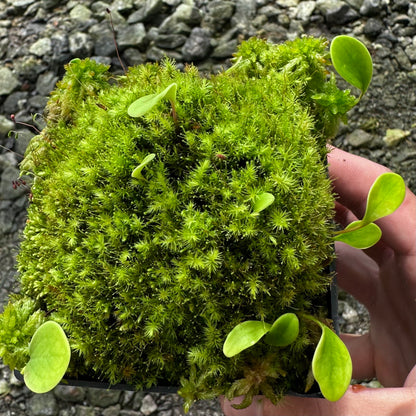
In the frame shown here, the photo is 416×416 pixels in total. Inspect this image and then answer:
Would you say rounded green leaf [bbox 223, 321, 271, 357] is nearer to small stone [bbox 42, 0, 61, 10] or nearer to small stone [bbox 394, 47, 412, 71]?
small stone [bbox 394, 47, 412, 71]

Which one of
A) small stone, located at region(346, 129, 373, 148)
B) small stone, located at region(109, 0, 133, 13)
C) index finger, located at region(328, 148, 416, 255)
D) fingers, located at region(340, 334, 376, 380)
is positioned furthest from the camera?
small stone, located at region(109, 0, 133, 13)

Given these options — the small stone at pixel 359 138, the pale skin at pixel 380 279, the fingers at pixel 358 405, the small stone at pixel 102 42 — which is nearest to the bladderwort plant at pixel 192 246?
the fingers at pixel 358 405

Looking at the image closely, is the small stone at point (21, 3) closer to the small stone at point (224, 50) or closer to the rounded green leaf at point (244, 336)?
the small stone at point (224, 50)

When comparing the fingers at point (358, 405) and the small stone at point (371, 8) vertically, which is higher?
the small stone at point (371, 8)

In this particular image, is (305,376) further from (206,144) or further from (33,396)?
(33,396)

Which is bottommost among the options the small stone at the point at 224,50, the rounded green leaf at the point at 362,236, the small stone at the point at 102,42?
the small stone at the point at 224,50

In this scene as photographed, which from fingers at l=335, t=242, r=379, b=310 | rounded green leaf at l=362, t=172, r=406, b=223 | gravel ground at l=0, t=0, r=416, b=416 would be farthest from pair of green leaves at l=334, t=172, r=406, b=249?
gravel ground at l=0, t=0, r=416, b=416

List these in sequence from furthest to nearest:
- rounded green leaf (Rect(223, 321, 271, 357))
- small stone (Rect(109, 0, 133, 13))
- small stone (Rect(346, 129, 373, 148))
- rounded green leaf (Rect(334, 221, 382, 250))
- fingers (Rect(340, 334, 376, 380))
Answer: small stone (Rect(109, 0, 133, 13)) → small stone (Rect(346, 129, 373, 148)) → fingers (Rect(340, 334, 376, 380)) → rounded green leaf (Rect(334, 221, 382, 250)) → rounded green leaf (Rect(223, 321, 271, 357))
